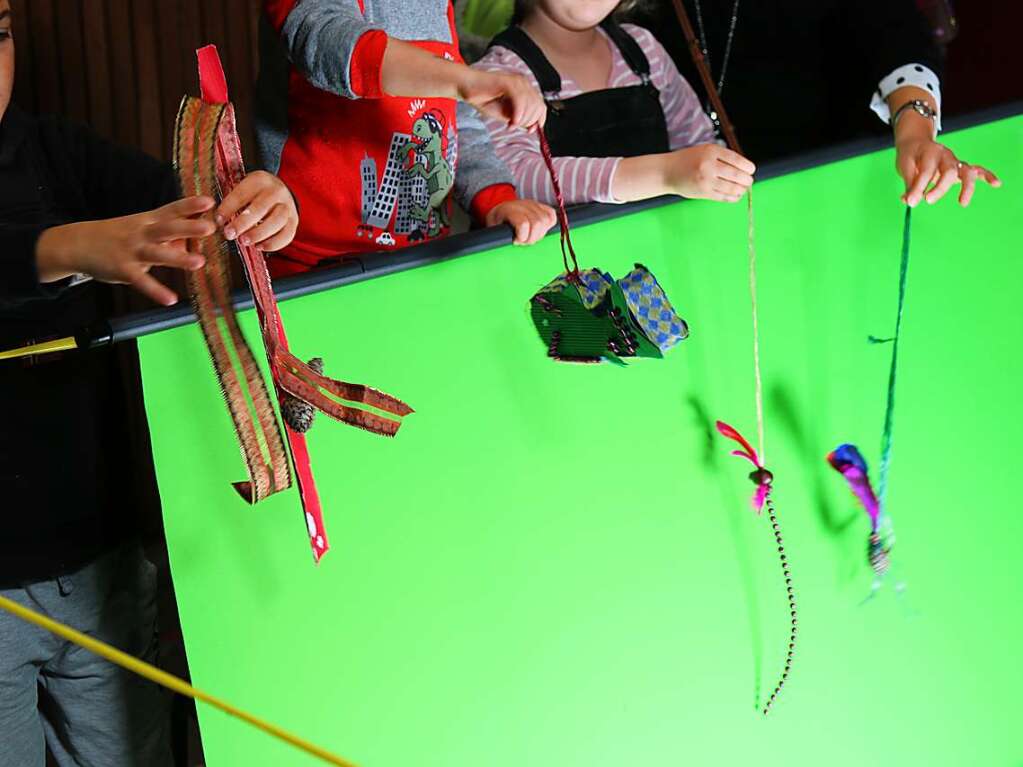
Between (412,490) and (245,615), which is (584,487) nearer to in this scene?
(412,490)

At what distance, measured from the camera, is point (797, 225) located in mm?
987

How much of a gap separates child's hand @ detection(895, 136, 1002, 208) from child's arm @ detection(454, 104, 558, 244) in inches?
13.5

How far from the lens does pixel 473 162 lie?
1000mm

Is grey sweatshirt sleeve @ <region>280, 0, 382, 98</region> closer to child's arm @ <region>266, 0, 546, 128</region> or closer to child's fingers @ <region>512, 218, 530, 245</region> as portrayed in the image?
child's arm @ <region>266, 0, 546, 128</region>

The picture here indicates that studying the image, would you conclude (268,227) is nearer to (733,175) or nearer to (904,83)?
(733,175)

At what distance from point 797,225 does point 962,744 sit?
22.7 inches

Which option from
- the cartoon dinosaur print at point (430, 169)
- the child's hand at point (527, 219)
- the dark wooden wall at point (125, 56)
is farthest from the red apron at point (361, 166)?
the dark wooden wall at point (125, 56)

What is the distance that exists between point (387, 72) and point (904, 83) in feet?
1.82

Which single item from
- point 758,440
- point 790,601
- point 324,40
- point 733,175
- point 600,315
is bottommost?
point 790,601

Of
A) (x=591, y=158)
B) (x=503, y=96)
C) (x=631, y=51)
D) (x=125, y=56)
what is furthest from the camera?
(x=125, y=56)

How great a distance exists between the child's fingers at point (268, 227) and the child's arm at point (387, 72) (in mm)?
140

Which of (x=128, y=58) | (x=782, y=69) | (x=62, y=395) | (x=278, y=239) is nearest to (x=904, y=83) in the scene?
(x=782, y=69)

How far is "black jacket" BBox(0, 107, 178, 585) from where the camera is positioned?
81 centimetres

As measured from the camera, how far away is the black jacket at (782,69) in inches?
48.8
